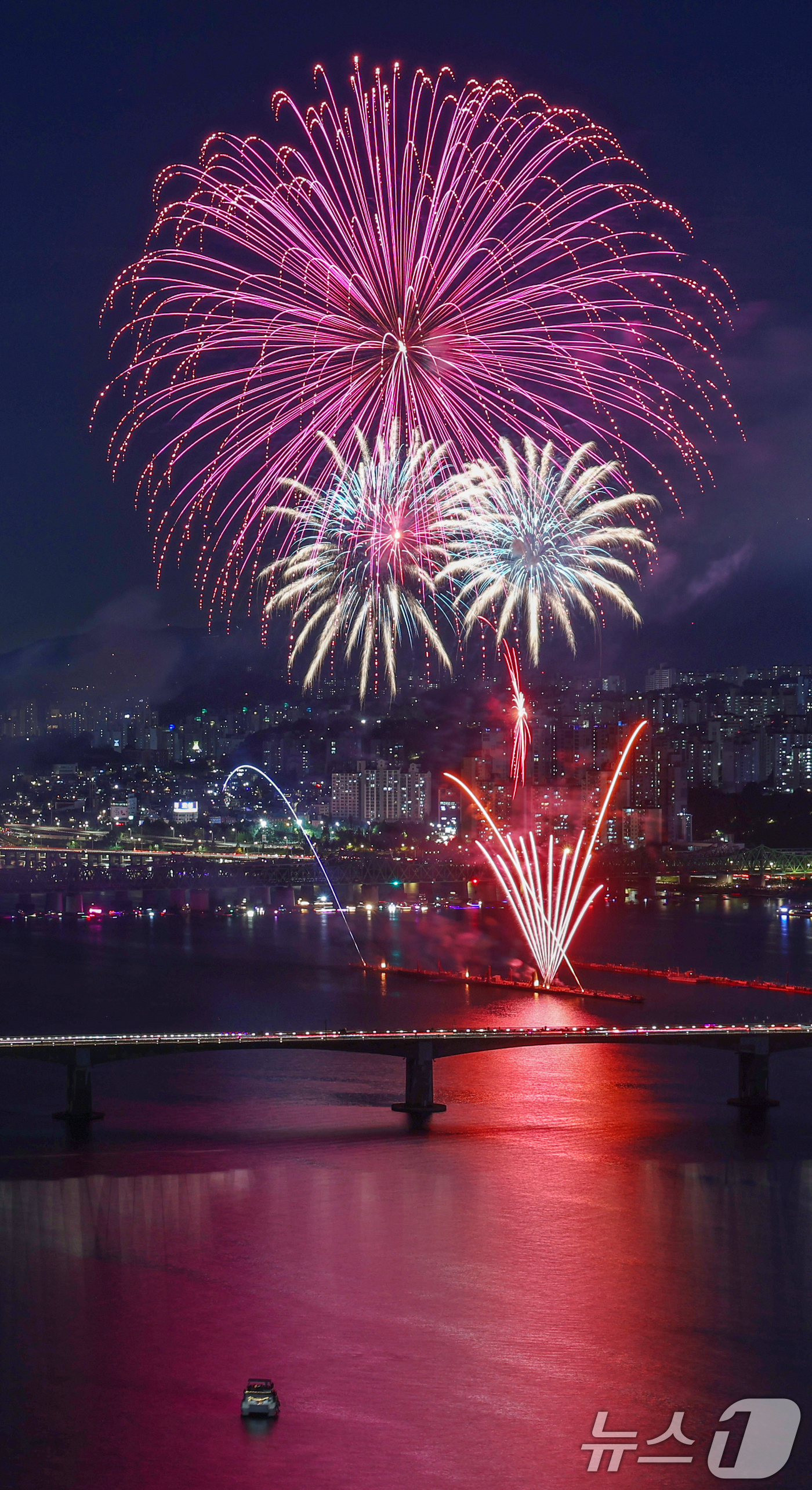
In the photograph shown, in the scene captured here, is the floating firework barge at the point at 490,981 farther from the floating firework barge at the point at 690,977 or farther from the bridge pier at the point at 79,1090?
the bridge pier at the point at 79,1090

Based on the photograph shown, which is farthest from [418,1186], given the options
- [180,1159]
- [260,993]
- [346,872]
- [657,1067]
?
[346,872]

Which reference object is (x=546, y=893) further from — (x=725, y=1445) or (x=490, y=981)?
(x=725, y=1445)

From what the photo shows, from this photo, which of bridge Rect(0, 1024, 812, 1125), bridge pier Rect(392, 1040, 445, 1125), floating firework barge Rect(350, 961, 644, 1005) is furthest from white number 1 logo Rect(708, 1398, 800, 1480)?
floating firework barge Rect(350, 961, 644, 1005)

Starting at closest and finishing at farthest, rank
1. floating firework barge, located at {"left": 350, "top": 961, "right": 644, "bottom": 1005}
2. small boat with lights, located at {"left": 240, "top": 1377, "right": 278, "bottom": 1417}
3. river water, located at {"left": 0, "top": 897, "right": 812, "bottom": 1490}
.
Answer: river water, located at {"left": 0, "top": 897, "right": 812, "bottom": 1490}, small boat with lights, located at {"left": 240, "top": 1377, "right": 278, "bottom": 1417}, floating firework barge, located at {"left": 350, "top": 961, "right": 644, "bottom": 1005}

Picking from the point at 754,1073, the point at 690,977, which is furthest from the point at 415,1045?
the point at 690,977

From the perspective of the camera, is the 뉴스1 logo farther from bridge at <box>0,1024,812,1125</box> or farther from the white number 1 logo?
bridge at <box>0,1024,812,1125</box>

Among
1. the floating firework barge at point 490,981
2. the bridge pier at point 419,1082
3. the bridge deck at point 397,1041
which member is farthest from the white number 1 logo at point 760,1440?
the floating firework barge at point 490,981
